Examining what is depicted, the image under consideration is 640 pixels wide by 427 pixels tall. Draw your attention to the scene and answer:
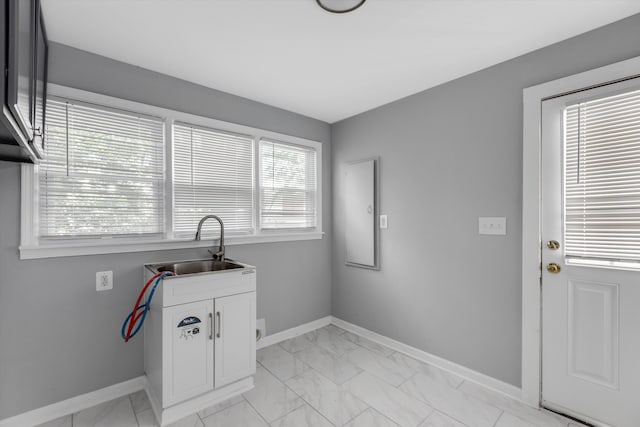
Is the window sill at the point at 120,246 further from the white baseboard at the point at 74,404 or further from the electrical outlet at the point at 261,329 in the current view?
the white baseboard at the point at 74,404

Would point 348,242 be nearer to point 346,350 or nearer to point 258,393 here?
point 346,350

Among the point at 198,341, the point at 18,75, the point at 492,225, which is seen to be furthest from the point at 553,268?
the point at 18,75

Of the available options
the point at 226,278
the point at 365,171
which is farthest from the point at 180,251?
the point at 365,171

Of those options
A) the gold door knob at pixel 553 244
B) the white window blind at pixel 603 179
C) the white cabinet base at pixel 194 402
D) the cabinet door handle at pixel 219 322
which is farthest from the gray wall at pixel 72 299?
the white window blind at pixel 603 179

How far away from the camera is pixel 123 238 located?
2193 mm

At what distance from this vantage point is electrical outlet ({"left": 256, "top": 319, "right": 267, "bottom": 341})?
2.88 meters

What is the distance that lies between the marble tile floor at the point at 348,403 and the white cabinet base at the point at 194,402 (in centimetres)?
4

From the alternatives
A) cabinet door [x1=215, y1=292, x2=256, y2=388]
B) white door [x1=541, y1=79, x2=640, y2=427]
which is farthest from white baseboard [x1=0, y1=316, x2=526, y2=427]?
cabinet door [x1=215, y1=292, x2=256, y2=388]

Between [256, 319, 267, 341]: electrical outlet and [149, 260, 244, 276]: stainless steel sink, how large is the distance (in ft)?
2.44

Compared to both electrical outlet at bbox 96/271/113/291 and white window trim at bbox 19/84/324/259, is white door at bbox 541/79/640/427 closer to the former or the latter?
white window trim at bbox 19/84/324/259

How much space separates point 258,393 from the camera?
219 centimetres

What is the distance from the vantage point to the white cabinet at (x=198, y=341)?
1.89 m

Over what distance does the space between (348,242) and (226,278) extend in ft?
5.22

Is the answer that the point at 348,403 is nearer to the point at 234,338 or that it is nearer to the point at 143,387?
the point at 234,338
